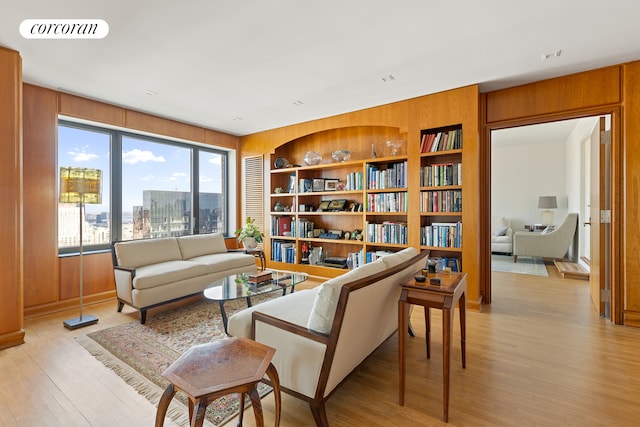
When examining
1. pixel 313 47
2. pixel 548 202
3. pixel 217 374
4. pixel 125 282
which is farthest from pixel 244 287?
pixel 548 202

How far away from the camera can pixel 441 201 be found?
379 cm

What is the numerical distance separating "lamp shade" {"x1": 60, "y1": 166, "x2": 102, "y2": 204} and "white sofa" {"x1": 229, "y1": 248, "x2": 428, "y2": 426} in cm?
248

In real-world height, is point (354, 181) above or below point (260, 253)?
above

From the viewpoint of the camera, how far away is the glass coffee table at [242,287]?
2.79 m

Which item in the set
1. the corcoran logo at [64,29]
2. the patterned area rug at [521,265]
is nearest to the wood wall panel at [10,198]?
the corcoran logo at [64,29]

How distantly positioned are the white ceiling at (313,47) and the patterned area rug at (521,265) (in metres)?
3.62

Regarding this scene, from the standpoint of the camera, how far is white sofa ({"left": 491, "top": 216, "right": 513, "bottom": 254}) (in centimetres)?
718

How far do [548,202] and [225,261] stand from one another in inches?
292

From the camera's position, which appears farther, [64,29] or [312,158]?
[312,158]

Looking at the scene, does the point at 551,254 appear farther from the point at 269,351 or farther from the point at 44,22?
the point at 44,22

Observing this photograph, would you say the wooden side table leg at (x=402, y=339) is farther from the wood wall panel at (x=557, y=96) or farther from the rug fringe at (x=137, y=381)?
the wood wall panel at (x=557, y=96)

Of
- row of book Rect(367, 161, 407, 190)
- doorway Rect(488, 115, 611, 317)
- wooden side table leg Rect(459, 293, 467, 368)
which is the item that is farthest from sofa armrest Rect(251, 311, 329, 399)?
doorway Rect(488, 115, 611, 317)

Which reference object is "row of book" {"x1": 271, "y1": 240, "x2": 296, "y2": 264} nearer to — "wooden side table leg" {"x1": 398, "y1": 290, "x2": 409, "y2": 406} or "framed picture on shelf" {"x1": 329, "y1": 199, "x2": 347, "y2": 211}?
"framed picture on shelf" {"x1": 329, "y1": 199, "x2": 347, "y2": 211}

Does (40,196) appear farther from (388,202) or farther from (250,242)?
(388,202)
